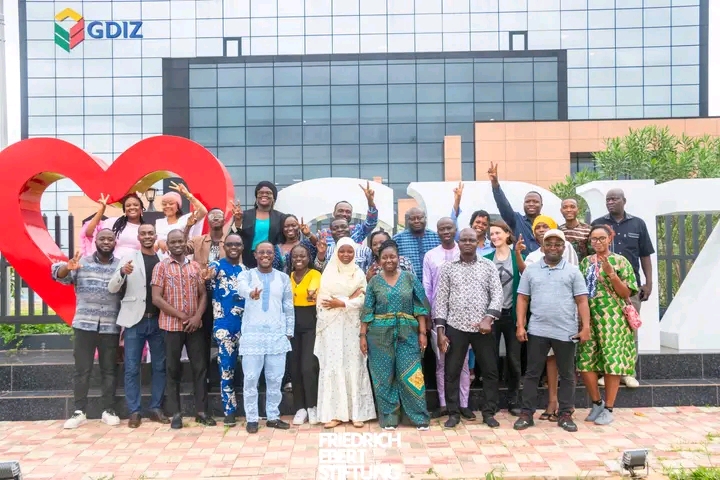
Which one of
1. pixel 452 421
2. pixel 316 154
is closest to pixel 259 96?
pixel 316 154

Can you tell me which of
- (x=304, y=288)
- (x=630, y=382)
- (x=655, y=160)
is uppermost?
(x=655, y=160)

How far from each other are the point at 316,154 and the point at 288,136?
1.63 meters

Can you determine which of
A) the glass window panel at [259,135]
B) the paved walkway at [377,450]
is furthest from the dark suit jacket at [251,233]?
the glass window panel at [259,135]

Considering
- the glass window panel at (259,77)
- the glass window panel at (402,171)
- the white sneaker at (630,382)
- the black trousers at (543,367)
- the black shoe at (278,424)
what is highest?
the glass window panel at (259,77)

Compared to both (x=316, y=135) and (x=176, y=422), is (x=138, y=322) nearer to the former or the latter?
(x=176, y=422)

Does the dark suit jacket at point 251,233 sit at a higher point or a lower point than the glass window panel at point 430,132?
lower

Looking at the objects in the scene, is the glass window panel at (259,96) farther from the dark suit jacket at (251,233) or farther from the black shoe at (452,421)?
the black shoe at (452,421)

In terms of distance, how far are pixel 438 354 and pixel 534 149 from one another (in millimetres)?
23802

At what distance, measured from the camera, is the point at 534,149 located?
1100 inches

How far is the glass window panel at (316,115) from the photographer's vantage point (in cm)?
3080

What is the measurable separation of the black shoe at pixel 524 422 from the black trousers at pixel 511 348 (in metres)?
0.39

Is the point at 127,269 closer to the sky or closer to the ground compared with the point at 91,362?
closer to the sky

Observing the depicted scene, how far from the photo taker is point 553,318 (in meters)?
5.35

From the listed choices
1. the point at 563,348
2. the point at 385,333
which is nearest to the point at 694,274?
the point at 563,348
